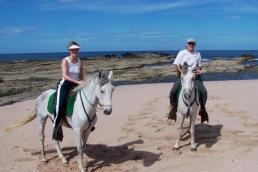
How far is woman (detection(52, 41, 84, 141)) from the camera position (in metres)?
7.68

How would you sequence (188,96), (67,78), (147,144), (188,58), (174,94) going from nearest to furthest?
(67,78) → (188,96) → (188,58) → (174,94) → (147,144)

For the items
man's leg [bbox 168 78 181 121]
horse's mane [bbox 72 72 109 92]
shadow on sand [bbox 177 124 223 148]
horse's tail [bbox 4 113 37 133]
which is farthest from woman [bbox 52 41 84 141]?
shadow on sand [bbox 177 124 223 148]

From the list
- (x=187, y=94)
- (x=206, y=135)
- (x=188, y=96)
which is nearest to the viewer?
(x=187, y=94)

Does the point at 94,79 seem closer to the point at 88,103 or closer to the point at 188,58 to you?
the point at 88,103

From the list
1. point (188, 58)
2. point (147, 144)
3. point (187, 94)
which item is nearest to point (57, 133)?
point (147, 144)

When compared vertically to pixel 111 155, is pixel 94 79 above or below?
above

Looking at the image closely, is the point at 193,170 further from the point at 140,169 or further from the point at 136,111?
the point at 136,111

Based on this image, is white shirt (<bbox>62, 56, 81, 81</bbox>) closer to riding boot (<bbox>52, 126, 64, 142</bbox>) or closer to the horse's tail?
riding boot (<bbox>52, 126, 64, 142</bbox>)

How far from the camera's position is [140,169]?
777 centimetres

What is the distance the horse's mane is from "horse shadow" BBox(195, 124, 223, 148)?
3218 mm

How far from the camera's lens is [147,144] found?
9586 mm

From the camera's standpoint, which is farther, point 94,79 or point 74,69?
point 74,69

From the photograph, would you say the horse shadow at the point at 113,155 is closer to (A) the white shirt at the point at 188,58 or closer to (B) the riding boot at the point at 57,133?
(B) the riding boot at the point at 57,133

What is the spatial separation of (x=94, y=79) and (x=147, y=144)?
2.94 meters
